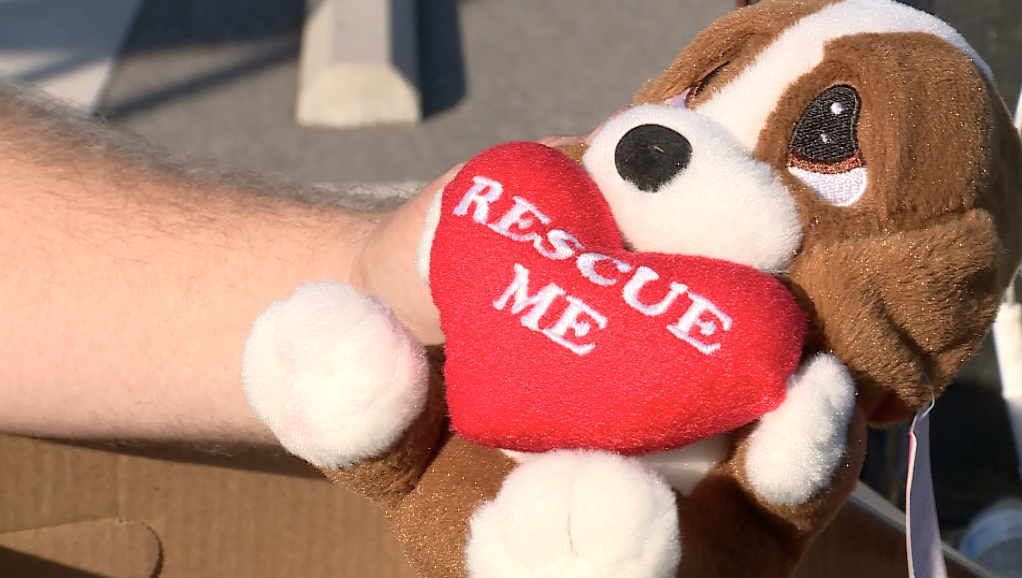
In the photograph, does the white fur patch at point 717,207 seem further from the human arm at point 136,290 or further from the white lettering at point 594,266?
the human arm at point 136,290

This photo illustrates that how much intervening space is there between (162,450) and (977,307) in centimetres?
73

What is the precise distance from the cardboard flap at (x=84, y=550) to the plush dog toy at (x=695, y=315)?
1.85ft

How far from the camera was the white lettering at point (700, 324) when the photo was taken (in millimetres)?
343

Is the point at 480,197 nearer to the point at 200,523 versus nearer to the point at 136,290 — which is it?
the point at 136,290

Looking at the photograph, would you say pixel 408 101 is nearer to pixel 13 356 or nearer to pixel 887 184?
pixel 13 356

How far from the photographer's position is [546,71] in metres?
2.04

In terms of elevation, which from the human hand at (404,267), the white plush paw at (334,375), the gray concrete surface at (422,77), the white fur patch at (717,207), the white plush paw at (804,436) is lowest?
the gray concrete surface at (422,77)

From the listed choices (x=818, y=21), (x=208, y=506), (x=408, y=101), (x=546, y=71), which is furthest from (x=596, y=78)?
(x=818, y=21)

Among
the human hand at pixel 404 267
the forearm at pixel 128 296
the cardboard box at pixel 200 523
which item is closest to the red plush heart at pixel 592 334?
the human hand at pixel 404 267

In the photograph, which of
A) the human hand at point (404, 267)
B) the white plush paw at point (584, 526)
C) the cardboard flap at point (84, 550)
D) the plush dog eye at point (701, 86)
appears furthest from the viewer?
the cardboard flap at point (84, 550)

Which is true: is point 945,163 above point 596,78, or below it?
above

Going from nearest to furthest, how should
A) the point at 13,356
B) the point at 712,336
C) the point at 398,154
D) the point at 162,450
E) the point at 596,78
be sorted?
the point at 712,336
the point at 13,356
the point at 162,450
the point at 398,154
the point at 596,78

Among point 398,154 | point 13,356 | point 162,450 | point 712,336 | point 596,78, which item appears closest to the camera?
point 712,336

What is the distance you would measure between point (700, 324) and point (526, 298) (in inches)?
2.8
